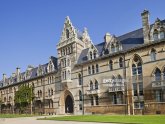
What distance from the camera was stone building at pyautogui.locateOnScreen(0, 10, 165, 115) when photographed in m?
40.9

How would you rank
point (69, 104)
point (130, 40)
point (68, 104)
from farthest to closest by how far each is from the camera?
point (68, 104) → point (69, 104) → point (130, 40)

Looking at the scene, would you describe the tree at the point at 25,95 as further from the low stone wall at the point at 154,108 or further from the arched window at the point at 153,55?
the arched window at the point at 153,55

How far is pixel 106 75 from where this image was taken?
48.9 m

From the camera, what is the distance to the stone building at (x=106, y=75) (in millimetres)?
40938

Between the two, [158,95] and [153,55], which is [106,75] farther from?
[158,95]

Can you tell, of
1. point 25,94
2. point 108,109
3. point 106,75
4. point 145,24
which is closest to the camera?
point 145,24

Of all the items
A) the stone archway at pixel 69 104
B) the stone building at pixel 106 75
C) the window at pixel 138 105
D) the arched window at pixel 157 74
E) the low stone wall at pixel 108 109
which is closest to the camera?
the arched window at pixel 157 74

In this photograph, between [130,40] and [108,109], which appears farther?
[108,109]

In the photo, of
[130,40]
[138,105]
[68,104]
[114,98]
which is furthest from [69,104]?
[130,40]

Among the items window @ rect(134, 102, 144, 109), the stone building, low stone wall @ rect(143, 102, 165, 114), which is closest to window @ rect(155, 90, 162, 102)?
the stone building

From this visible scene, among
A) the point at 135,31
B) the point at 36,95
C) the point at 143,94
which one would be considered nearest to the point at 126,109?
the point at 143,94

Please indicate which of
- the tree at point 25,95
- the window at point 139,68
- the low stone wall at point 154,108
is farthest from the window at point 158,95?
the tree at point 25,95

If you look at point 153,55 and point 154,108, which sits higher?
point 153,55

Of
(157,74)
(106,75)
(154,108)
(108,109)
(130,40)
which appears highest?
(130,40)
